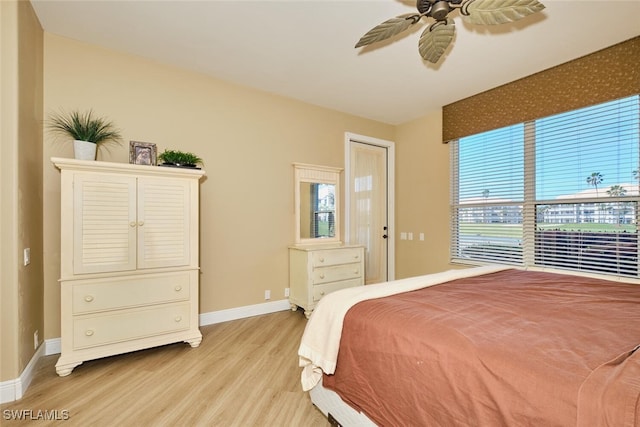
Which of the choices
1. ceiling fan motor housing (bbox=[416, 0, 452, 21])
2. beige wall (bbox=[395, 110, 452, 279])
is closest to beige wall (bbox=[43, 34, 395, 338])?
beige wall (bbox=[395, 110, 452, 279])

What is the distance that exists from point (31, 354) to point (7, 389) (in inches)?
14.2

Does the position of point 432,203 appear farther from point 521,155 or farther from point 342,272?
point 342,272

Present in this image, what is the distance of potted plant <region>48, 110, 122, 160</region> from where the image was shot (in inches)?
92.8

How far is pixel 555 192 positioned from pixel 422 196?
1627mm

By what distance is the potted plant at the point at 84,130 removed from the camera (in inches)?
92.8

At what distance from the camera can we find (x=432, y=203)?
433 cm

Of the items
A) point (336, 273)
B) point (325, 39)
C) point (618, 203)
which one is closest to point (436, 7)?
point (325, 39)

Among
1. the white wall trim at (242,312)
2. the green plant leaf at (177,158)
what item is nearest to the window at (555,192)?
the white wall trim at (242,312)

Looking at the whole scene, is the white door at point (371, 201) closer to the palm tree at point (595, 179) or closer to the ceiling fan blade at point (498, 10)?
the palm tree at point (595, 179)

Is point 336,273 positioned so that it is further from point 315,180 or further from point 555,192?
→ point 555,192

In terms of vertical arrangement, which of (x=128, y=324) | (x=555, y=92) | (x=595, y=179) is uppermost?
(x=555, y=92)

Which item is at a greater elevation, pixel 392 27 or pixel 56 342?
pixel 392 27

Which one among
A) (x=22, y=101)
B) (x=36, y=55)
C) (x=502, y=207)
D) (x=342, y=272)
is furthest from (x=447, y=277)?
(x=36, y=55)

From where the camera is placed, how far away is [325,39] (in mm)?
2605
